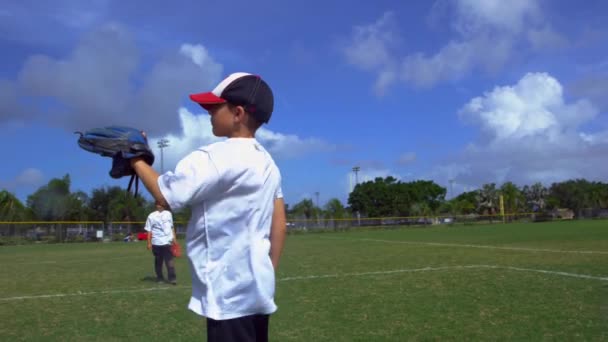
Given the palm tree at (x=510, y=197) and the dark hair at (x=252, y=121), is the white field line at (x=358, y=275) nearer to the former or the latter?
the dark hair at (x=252, y=121)

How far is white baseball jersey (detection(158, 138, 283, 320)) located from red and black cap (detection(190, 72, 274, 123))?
0.21m

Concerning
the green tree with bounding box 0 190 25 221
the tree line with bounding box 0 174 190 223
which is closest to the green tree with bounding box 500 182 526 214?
the tree line with bounding box 0 174 190 223

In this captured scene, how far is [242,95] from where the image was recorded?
2256 mm

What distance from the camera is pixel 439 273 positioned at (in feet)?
36.9

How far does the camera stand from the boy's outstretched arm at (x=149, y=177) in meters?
2.03

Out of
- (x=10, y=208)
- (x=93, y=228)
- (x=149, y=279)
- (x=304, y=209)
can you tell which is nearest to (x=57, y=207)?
(x=10, y=208)

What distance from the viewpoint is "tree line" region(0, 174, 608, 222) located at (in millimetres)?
63028

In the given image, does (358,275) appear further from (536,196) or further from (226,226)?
(536,196)

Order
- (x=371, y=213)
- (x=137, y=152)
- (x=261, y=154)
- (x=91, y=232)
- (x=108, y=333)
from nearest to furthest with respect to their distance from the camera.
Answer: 1. (x=137, y=152)
2. (x=261, y=154)
3. (x=108, y=333)
4. (x=91, y=232)
5. (x=371, y=213)

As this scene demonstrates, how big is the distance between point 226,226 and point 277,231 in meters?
0.41

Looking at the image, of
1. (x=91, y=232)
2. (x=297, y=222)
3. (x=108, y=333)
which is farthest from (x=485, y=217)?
(x=108, y=333)

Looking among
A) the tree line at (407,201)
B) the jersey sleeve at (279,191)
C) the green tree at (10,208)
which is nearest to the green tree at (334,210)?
the tree line at (407,201)

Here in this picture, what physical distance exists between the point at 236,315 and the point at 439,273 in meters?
9.86

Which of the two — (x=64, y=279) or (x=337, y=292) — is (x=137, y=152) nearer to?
(x=337, y=292)
